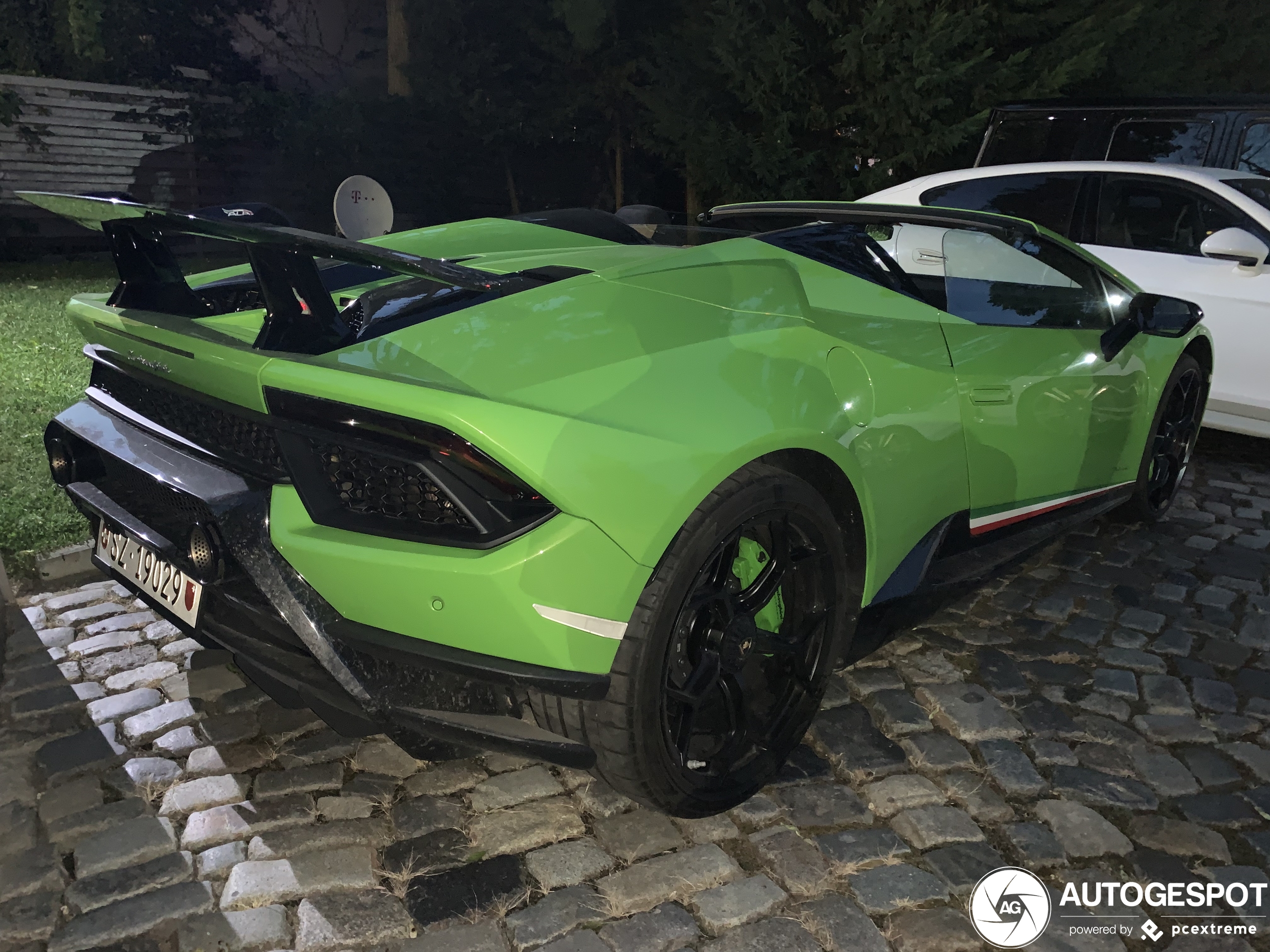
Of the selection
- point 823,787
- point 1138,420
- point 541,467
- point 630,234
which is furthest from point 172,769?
point 1138,420

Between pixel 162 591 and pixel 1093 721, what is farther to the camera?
pixel 1093 721

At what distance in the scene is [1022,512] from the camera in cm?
293

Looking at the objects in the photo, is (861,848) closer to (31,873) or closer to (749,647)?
(749,647)

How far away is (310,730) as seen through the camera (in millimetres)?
2482

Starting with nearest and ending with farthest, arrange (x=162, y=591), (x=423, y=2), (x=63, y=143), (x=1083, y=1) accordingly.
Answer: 1. (x=162, y=591)
2. (x=1083, y=1)
3. (x=63, y=143)
4. (x=423, y=2)

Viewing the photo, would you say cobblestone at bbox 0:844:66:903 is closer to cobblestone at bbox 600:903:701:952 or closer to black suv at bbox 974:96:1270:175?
cobblestone at bbox 600:903:701:952

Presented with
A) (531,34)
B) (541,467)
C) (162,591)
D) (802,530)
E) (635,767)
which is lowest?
(635,767)

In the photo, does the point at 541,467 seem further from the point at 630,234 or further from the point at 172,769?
the point at 630,234

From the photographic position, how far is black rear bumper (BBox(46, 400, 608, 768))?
5.68ft

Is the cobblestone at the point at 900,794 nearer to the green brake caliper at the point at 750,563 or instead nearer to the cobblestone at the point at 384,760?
the green brake caliper at the point at 750,563

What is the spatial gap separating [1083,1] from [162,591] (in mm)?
13867

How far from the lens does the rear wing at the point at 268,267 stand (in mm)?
1700

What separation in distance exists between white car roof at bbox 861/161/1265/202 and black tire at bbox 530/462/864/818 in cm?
408

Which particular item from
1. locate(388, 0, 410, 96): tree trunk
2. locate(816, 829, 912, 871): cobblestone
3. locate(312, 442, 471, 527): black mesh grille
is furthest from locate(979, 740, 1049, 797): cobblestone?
locate(388, 0, 410, 96): tree trunk
